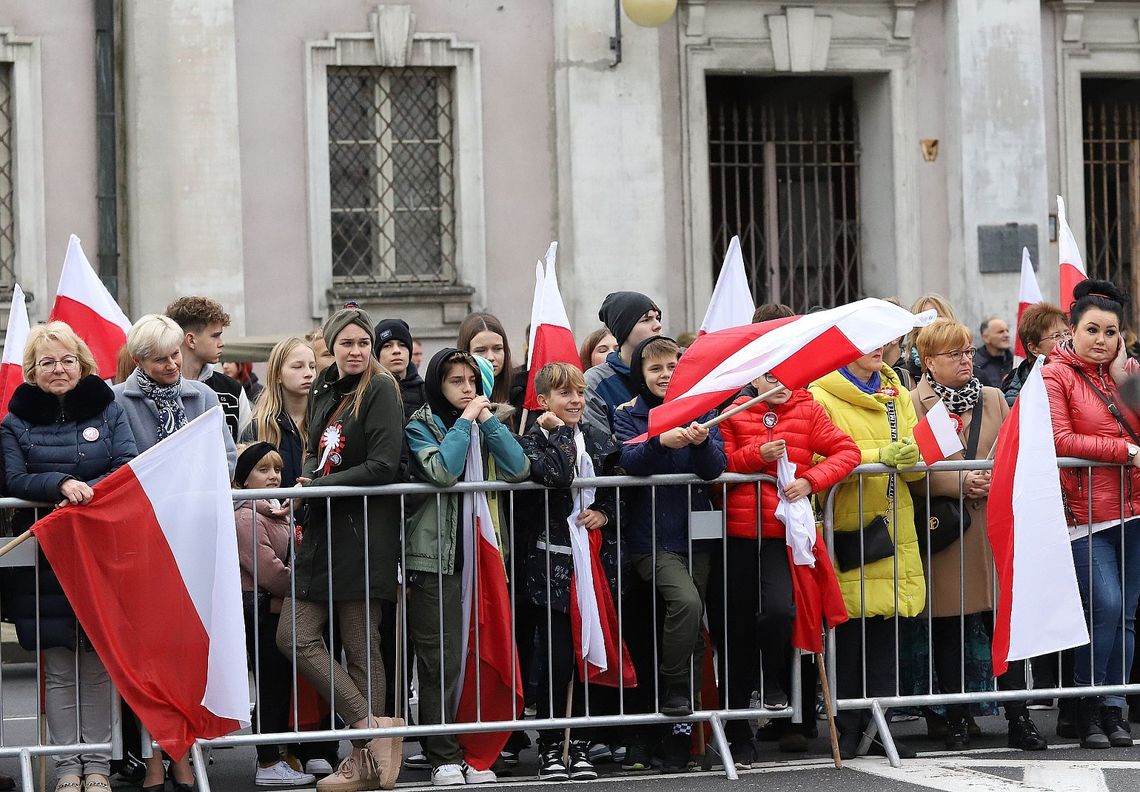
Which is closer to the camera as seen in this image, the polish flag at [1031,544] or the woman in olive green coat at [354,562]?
the woman in olive green coat at [354,562]

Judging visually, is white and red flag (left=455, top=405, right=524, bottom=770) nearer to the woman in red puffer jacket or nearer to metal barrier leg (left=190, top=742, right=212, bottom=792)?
the woman in red puffer jacket

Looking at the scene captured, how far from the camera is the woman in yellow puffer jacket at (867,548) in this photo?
7859 millimetres

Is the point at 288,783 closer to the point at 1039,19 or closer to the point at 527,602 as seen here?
the point at 527,602

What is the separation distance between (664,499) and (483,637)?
0.91 meters

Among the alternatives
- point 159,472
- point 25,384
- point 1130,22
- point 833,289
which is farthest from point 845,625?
point 1130,22

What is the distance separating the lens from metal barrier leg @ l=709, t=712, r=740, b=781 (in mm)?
7406

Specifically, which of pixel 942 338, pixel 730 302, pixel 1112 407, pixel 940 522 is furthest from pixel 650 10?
pixel 940 522

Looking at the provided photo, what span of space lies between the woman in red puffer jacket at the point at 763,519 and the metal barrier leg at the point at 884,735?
382 millimetres

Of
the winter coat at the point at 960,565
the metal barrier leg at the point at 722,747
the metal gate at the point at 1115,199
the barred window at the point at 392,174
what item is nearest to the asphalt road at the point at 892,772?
the metal barrier leg at the point at 722,747

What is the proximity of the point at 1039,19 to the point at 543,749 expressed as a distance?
10329mm

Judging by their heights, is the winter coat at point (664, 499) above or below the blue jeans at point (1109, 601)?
above

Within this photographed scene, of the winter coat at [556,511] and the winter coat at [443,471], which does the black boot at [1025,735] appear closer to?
the winter coat at [556,511]

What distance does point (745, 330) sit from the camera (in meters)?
7.78

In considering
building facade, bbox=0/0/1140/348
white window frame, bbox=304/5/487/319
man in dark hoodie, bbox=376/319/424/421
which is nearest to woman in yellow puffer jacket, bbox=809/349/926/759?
man in dark hoodie, bbox=376/319/424/421
